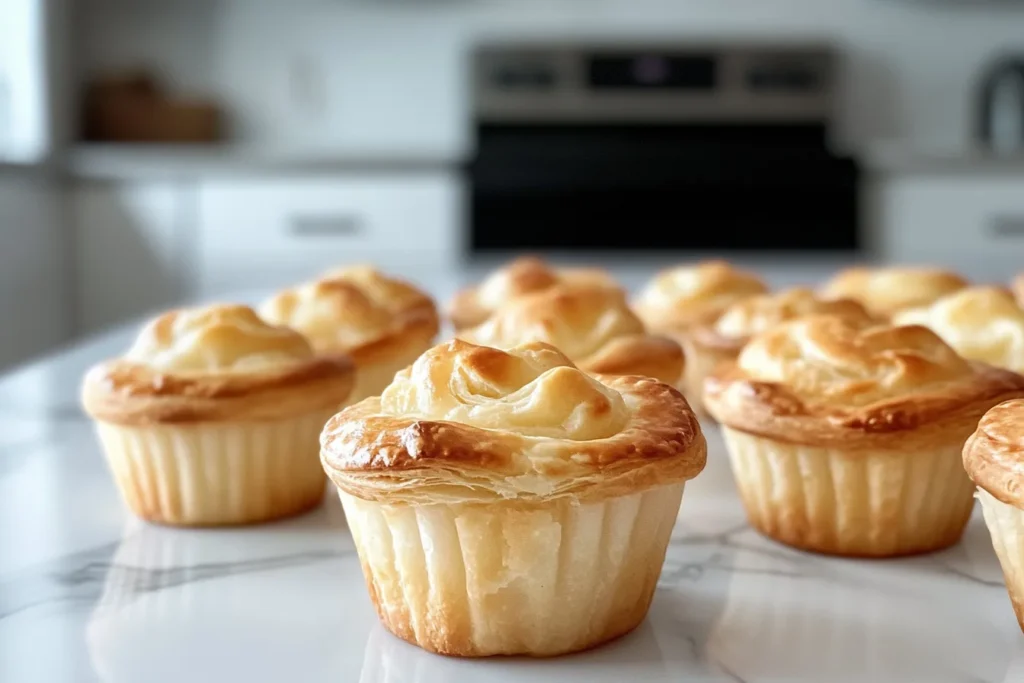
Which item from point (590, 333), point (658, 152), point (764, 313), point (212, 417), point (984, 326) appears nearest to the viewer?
point (212, 417)

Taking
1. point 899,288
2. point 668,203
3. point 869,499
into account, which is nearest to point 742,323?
point 899,288

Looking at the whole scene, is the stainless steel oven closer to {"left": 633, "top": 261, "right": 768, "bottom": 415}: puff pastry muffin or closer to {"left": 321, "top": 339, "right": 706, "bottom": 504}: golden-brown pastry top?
{"left": 633, "top": 261, "right": 768, "bottom": 415}: puff pastry muffin

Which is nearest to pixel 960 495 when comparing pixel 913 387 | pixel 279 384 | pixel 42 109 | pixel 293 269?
pixel 913 387

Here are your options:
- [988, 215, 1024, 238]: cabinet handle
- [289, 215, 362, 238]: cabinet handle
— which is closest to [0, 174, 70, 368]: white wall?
[289, 215, 362, 238]: cabinet handle

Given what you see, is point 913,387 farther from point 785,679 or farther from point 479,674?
point 479,674

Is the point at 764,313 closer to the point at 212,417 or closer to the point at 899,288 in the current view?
the point at 899,288

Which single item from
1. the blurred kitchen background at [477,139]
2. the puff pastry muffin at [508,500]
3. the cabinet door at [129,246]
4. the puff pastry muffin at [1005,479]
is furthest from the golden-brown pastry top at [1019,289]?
the cabinet door at [129,246]

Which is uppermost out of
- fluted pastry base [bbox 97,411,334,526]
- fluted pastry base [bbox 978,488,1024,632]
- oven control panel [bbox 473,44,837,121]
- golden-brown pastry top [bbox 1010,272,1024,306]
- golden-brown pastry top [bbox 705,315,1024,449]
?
oven control panel [bbox 473,44,837,121]
